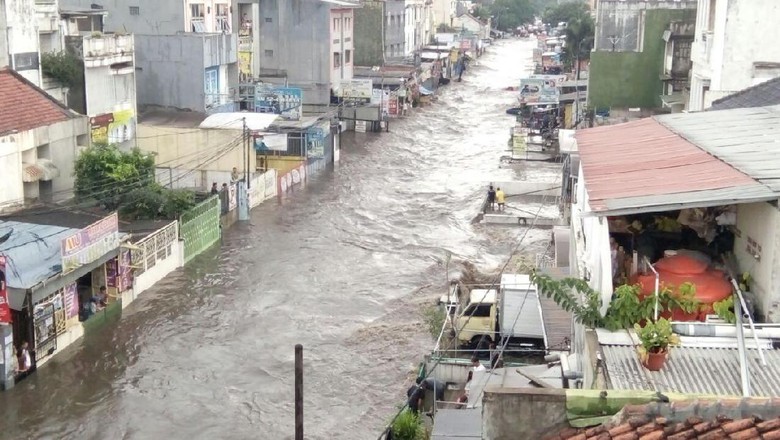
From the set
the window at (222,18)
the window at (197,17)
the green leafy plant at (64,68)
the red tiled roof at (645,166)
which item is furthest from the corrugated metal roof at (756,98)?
the window at (222,18)

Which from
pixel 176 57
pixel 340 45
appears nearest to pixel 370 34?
pixel 340 45

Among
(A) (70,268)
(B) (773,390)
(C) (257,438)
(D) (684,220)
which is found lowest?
(C) (257,438)

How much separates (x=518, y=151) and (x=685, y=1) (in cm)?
943

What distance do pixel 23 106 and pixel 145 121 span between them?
9441 millimetres

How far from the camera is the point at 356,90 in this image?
50.8 metres

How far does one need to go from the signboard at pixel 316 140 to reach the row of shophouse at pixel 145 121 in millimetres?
65

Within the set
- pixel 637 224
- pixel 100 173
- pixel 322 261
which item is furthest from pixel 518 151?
pixel 637 224

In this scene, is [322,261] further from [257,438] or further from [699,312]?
[699,312]

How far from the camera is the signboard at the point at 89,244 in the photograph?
19.6 meters

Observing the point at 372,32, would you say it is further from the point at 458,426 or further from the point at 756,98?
the point at 458,426

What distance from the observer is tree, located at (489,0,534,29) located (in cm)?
14000

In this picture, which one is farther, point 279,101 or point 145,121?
point 279,101

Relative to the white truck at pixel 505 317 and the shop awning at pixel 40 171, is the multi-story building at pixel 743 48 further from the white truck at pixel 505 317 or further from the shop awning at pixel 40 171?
the shop awning at pixel 40 171

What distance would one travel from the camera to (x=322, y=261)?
89.8 feet
